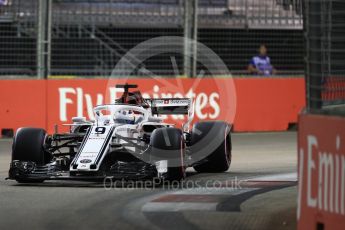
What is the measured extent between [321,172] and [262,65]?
1445 cm

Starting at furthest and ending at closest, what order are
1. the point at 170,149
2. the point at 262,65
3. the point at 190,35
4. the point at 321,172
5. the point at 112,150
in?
the point at 262,65 → the point at 190,35 → the point at 112,150 → the point at 170,149 → the point at 321,172

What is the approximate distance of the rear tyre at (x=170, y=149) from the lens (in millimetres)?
11383

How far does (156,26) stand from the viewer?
20.6 metres

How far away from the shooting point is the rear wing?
13.0 metres

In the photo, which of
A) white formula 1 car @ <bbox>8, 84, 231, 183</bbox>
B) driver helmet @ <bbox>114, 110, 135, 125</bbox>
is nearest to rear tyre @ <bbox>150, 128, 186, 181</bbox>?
white formula 1 car @ <bbox>8, 84, 231, 183</bbox>

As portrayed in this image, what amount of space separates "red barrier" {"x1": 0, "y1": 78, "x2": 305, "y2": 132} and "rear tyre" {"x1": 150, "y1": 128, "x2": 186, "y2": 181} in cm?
692

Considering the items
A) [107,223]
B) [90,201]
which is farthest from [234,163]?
[107,223]

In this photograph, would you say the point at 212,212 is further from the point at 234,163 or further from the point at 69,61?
the point at 69,61

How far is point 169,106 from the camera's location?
13078 millimetres

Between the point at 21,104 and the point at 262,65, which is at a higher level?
the point at 262,65

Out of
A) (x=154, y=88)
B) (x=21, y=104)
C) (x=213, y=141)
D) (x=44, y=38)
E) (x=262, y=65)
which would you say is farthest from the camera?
(x=262, y=65)

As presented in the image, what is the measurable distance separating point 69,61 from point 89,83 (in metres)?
0.69

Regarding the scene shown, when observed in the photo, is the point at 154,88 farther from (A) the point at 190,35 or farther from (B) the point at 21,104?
(B) the point at 21,104

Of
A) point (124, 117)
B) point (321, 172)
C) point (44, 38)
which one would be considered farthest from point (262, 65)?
point (321, 172)
